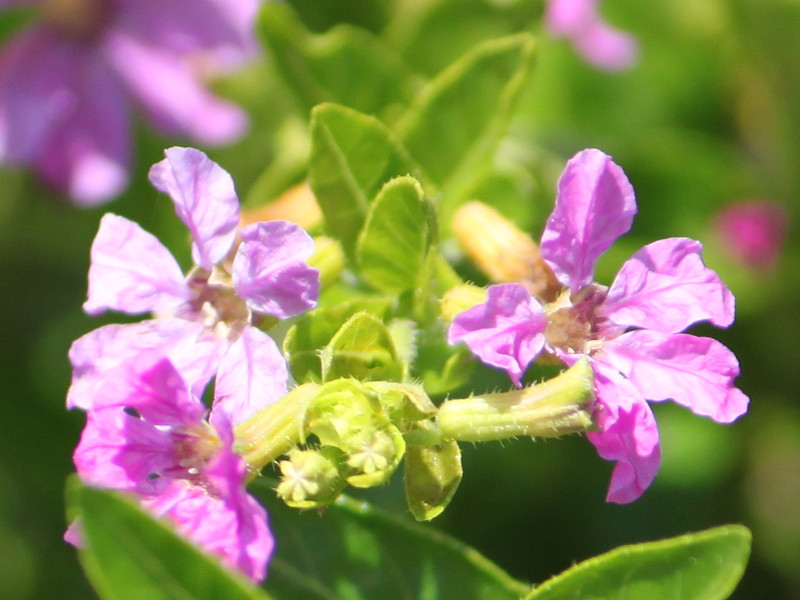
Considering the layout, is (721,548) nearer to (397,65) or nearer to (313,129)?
(313,129)

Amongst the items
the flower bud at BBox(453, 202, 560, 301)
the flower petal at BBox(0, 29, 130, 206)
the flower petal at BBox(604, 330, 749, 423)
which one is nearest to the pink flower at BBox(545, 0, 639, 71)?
the flower bud at BBox(453, 202, 560, 301)

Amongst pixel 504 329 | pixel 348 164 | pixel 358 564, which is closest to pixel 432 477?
pixel 504 329

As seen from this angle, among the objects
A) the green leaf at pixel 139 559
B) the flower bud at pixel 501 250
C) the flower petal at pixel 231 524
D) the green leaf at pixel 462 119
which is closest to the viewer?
the green leaf at pixel 139 559

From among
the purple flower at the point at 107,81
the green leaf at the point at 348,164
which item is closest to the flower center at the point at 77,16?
the purple flower at the point at 107,81

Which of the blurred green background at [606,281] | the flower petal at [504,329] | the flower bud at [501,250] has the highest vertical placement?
the flower petal at [504,329]

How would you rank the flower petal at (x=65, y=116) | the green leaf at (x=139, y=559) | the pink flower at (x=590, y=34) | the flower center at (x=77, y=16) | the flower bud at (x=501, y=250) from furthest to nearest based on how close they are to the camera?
the pink flower at (x=590, y=34) < the flower center at (x=77, y=16) < the flower petal at (x=65, y=116) < the flower bud at (x=501, y=250) < the green leaf at (x=139, y=559)

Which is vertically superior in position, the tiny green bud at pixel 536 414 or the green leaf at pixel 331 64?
the green leaf at pixel 331 64

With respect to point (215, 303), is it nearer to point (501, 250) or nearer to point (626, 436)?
point (501, 250)

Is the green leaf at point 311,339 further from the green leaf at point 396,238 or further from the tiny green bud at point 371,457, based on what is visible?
the tiny green bud at point 371,457

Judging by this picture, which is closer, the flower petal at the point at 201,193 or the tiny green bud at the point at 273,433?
the tiny green bud at the point at 273,433
